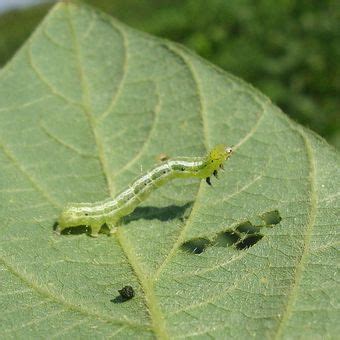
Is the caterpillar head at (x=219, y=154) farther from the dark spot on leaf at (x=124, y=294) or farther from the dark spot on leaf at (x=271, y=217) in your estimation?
the dark spot on leaf at (x=124, y=294)

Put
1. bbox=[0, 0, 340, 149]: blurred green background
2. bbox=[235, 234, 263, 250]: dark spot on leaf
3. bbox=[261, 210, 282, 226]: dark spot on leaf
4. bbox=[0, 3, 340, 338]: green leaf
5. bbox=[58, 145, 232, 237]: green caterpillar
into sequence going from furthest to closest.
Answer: bbox=[0, 0, 340, 149]: blurred green background, bbox=[58, 145, 232, 237]: green caterpillar, bbox=[261, 210, 282, 226]: dark spot on leaf, bbox=[235, 234, 263, 250]: dark spot on leaf, bbox=[0, 3, 340, 338]: green leaf

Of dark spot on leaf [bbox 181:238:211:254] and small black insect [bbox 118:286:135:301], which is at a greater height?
small black insect [bbox 118:286:135:301]

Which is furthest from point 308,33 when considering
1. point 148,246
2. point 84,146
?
point 148,246

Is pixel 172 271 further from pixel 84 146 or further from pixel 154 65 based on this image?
pixel 154 65

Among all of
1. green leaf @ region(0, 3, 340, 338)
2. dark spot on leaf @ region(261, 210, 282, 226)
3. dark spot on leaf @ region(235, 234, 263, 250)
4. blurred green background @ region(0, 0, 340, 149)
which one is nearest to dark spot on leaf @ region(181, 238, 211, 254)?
green leaf @ region(0, 3, 340, 338)

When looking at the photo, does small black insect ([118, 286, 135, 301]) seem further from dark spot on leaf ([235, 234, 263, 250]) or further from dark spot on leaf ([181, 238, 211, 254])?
dark spot on leaf ([235, 234, 263, 250])

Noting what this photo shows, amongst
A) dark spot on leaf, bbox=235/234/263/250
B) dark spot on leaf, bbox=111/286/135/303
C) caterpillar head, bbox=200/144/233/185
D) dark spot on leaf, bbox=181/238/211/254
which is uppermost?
caterpillar head, bbox=200/144/233/185
